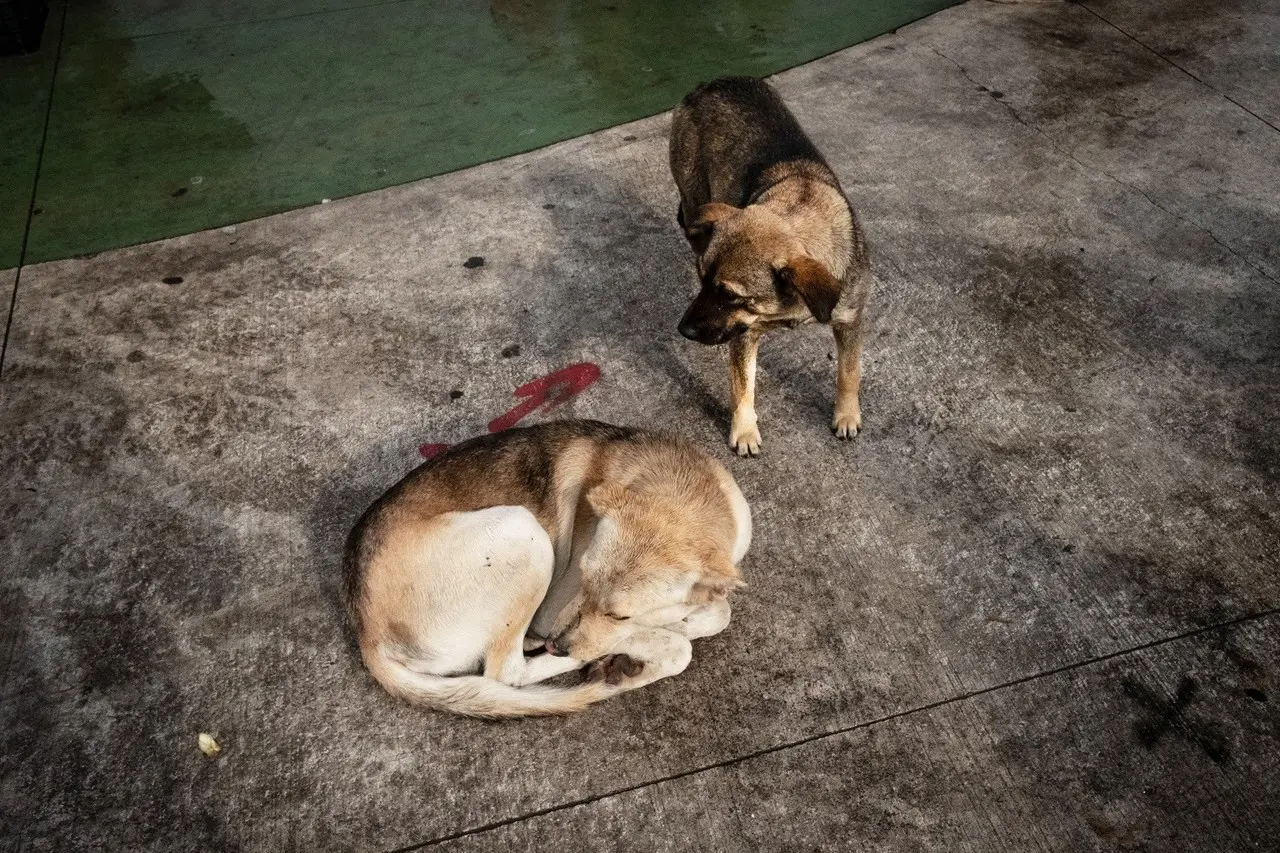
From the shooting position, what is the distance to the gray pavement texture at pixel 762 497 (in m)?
3.21

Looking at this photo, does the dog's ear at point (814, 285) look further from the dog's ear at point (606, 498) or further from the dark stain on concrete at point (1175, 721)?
the dark stain on concrete at point (1175, 721)

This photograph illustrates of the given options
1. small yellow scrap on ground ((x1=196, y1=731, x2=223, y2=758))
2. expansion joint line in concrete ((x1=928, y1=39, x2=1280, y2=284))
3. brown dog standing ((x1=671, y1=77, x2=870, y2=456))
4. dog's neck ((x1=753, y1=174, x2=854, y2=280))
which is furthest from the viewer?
expansion joint line in concrete ((x1=928, y1=39, x2=1280, y2=284))

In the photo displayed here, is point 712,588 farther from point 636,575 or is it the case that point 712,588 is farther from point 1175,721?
point 1175,721

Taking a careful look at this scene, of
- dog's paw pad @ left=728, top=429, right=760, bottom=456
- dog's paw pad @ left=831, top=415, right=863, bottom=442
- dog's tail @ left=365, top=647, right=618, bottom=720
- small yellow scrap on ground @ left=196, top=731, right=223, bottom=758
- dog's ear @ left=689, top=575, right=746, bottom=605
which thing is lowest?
small yellow scrap on ground @ left=196, top=731, right=223, bottom=758

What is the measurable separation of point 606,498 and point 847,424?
158 centimetres

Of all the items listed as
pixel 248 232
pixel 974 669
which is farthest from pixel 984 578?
pixel 248 232

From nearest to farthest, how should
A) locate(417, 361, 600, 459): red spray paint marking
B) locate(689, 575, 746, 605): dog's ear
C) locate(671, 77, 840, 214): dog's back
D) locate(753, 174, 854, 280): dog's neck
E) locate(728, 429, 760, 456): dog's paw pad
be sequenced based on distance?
locate(689, 575, 746, 605): dog's ear
locate(753, 174, 854, 280): dog's neck
locate(728, 429, 760, 456): dog's paw pad
locate(417, 361, 600, 459): red spray paint marking
locate(671, 77, 840, 214): dog's back

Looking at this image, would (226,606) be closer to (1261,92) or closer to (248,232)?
(248,232)

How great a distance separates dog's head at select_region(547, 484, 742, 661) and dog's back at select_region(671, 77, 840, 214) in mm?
1904

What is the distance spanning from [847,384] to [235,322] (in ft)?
10.7

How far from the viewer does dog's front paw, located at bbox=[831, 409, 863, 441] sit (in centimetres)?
446

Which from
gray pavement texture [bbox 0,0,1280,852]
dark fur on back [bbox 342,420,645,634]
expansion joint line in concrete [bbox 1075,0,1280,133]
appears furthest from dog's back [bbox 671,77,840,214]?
expansion joint line in concrete [bbox 1075,0,1280,133]

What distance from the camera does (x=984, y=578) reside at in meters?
3.81

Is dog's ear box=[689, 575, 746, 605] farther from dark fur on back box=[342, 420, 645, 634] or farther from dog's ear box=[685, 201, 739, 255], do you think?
dog's ear box=[685, 201, 739, 255]
